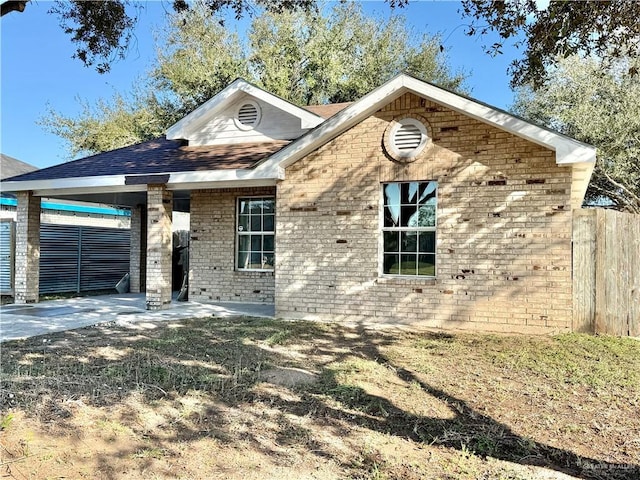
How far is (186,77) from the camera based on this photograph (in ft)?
84.3

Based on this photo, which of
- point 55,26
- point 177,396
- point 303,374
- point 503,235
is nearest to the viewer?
point 177,396

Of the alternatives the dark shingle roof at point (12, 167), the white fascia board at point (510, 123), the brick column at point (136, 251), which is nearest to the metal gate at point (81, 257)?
the brick column at point (136, 251)

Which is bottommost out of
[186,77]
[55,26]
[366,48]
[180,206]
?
[180,206]

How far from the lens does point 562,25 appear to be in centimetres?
654

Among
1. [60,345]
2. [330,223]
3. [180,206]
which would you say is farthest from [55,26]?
[180,206]

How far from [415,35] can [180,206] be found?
1853 cm

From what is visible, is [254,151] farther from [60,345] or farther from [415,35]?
[415,35]

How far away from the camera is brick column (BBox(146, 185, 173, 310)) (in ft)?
35.6

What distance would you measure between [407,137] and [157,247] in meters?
6.00

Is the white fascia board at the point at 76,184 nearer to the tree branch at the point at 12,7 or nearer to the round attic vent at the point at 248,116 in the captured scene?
the round attic vent at the point at 248,116

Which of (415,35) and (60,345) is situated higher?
(415,35)

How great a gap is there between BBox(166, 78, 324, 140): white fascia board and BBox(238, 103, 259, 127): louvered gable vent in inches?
14.0

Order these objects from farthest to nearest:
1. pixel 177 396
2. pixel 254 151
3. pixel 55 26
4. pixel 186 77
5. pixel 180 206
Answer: pixel 186 77
pixel 180 206
pixel 254 151
pixel 55 26
pixel 177 396

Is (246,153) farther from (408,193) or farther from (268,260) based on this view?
(408,193)
